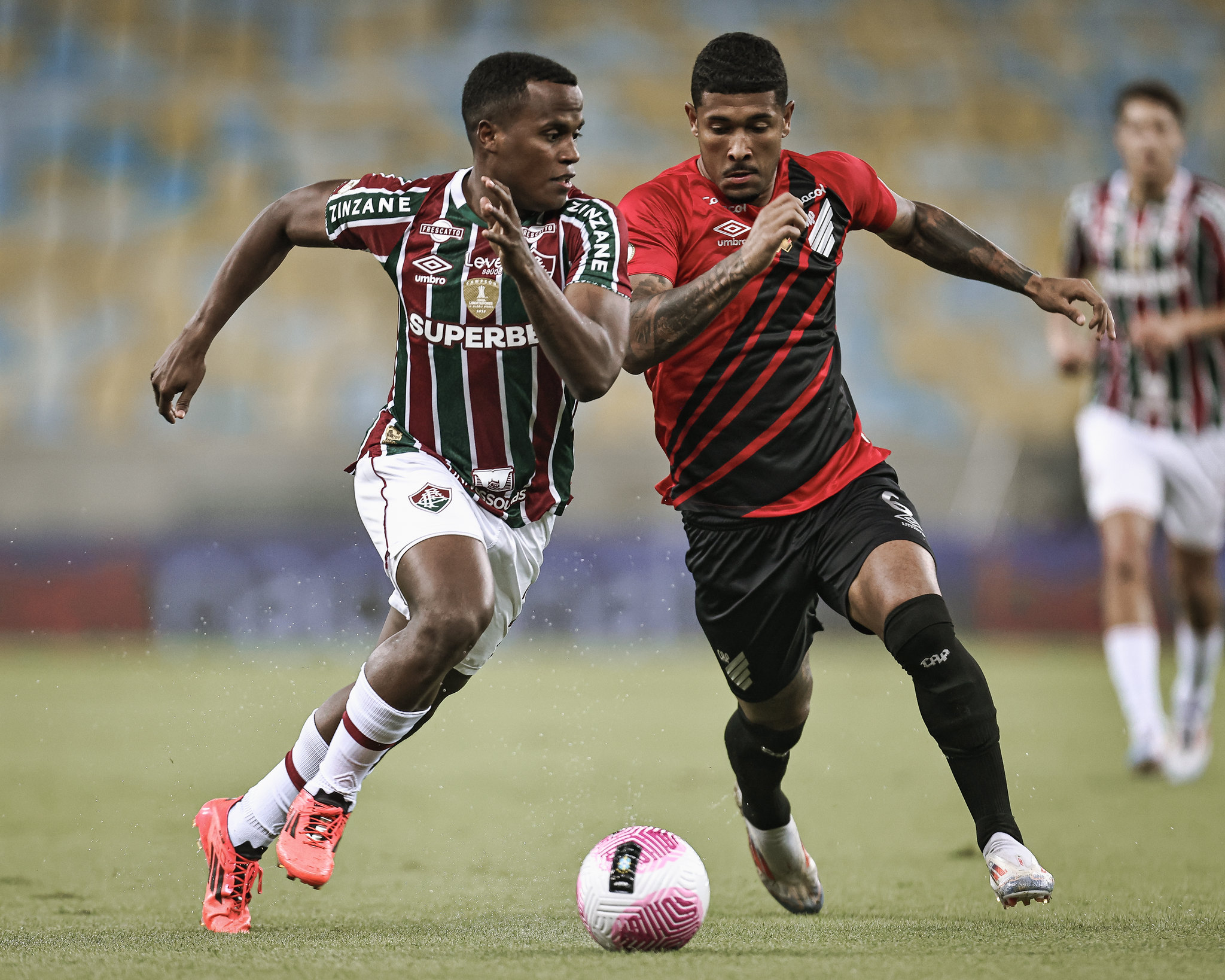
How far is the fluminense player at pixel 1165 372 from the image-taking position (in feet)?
25.7

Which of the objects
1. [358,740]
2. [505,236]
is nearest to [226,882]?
[358,740]

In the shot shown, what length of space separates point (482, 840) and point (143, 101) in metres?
15.7

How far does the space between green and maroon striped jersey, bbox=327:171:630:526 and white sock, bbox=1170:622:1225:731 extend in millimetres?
4866

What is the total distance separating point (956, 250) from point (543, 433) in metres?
1.36

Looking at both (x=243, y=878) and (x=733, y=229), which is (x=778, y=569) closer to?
(x=733, y=229)

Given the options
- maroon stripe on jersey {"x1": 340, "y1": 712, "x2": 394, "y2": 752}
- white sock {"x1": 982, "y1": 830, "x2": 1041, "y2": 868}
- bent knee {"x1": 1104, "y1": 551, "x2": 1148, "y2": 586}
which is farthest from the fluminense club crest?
bent knee {"x1": 1104, "y1": 551, "x2": 1148, "y2": 586}

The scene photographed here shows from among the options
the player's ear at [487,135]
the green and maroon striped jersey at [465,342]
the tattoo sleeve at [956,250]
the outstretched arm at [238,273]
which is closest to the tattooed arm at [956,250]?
the tattoo sleeve at [956,250]

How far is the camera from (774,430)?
4.29 meters

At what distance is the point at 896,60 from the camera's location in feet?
64.6

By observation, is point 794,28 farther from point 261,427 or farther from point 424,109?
point 261,427

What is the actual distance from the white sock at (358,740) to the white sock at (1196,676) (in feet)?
17.4

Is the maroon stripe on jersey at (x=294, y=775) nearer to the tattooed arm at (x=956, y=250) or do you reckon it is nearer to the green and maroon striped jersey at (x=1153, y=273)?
the tattooed arm at (x=956, y=250)

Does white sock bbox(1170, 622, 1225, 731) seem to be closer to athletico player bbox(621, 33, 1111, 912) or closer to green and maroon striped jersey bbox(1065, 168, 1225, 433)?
green and maroon striped jersey bbox(1065, 168, 1225, 433)

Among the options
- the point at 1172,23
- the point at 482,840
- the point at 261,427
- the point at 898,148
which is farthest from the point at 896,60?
the point at 482,840
